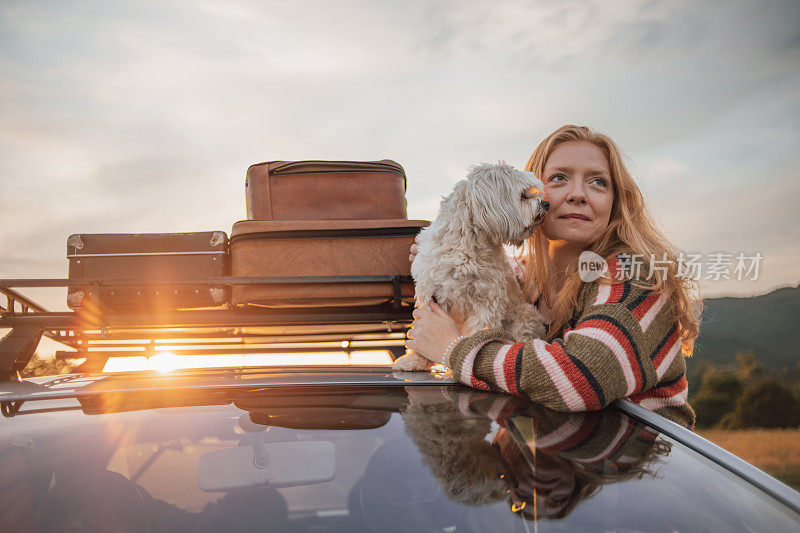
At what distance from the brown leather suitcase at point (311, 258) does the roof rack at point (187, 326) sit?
0.24ft

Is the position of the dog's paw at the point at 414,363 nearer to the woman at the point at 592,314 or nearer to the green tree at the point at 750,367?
A: the woman at the point at 592,314

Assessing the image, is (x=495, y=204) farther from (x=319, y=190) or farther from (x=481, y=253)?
(x=319, y=190)

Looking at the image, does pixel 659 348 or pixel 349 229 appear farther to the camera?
pixel 349 229

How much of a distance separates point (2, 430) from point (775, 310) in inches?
1931

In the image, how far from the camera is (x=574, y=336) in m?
1.64

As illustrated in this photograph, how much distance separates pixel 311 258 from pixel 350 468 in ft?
4.01

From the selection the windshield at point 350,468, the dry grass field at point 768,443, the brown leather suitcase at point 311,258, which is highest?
the brown leather suitcase at point 311,258

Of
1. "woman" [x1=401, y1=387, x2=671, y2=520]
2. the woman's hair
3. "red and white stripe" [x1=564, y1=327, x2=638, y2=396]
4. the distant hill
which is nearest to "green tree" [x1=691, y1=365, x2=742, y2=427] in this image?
the distant hill

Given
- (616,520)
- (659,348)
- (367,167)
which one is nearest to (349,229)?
(367,167)

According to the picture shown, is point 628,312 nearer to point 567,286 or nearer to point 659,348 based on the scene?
point 659,348

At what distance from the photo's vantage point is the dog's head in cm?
254

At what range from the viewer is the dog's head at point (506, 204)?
2541 millimetres

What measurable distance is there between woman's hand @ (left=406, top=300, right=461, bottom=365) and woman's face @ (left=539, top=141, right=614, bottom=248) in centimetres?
72

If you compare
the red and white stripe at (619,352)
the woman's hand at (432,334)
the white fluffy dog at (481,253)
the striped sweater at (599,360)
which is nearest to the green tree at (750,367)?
the white fluffy dog at (481,253)
